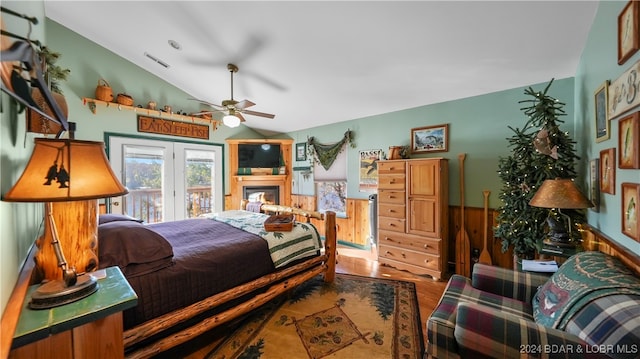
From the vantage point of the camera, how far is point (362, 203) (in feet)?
14.8

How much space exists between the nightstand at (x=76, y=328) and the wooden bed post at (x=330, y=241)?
2096 mm

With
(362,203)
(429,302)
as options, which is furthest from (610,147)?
(362,203)

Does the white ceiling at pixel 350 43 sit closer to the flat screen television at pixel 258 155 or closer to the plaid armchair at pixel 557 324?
the flat screen television at pixel 258 155

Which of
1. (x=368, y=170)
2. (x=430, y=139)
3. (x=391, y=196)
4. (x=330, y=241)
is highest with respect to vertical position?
(x=430, y=139)

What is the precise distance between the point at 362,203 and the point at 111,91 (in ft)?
14.6

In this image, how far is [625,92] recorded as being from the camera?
138 centimetres

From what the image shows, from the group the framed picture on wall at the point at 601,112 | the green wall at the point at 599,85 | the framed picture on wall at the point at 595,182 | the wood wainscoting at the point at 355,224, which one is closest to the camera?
the green wall at the point at 599,85

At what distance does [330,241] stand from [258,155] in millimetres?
3151

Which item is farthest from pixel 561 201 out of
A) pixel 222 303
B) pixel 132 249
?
pixel 132 249

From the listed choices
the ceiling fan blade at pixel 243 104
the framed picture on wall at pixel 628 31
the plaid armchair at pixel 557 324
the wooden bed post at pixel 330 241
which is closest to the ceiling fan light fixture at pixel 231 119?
the ceiling fan blade at pixel 243 104

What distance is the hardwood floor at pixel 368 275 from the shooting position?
6.39 feet

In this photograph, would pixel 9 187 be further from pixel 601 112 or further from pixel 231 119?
pixel 601 112

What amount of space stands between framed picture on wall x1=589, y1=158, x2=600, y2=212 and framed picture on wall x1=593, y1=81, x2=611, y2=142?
0.72 feet

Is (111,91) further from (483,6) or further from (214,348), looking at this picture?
(483,6)
